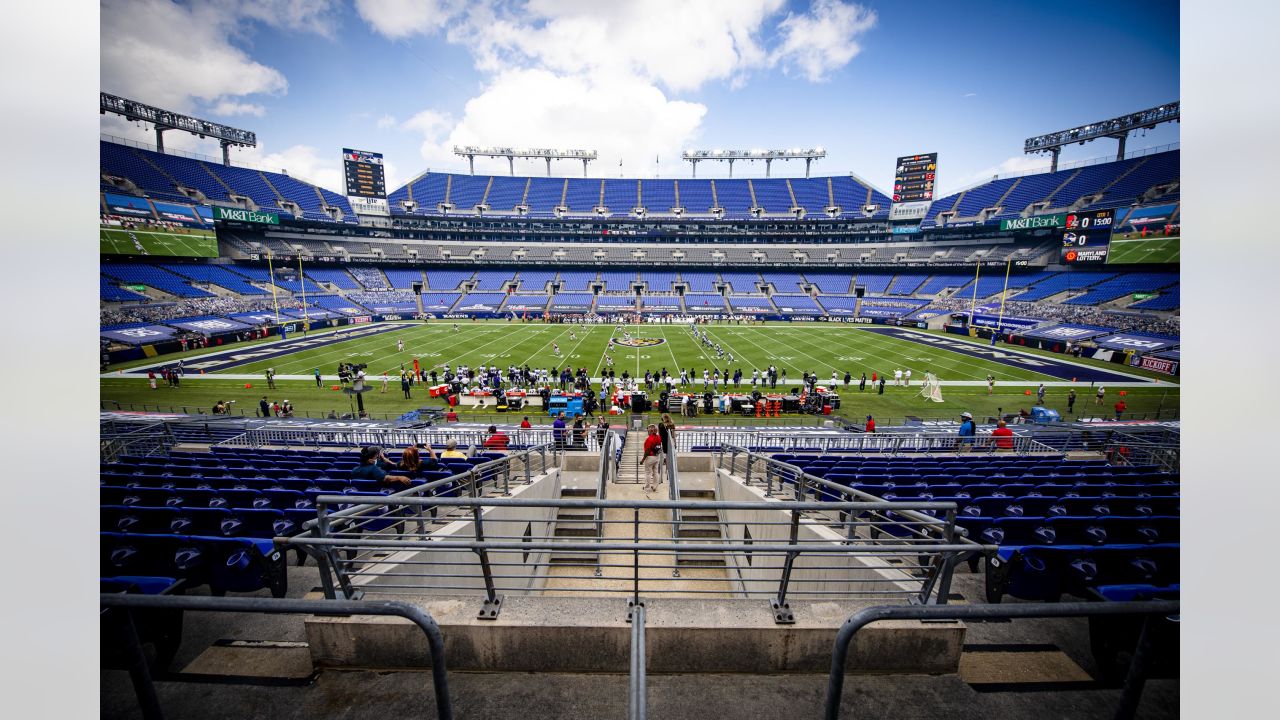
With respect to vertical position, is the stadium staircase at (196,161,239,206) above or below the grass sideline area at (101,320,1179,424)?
above

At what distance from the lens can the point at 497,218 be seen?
277 ft

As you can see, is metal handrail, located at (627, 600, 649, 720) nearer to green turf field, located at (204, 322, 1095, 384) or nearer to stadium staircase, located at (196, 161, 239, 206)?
green turf field, located at (204, 322, 1095, 384)

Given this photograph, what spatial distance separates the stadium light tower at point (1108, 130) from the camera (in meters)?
58.2

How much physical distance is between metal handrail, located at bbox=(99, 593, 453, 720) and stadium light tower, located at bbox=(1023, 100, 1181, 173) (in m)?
91.0

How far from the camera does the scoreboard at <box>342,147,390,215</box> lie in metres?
78.0

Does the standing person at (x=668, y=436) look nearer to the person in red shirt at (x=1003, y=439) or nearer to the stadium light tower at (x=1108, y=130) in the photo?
the person in red shirt at (x=1003, y=439)

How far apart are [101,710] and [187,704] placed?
0.55 meters

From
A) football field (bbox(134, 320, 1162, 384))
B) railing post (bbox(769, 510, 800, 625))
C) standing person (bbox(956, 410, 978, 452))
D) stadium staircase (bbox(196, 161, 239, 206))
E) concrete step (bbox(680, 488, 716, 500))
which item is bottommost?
concrete step (bbox(680, 488, 716, 500))

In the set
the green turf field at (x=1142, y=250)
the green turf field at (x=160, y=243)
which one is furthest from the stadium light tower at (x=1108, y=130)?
the green turf field at (x=160, y=243)

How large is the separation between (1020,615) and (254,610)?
3351 millimetres

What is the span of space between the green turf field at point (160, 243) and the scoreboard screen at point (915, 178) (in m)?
101

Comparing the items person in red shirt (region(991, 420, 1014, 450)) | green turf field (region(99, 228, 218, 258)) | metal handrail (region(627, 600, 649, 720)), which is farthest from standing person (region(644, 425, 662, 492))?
green turf field (region(99, 228, 218, 258))

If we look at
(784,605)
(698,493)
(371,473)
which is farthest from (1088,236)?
(371,473)
